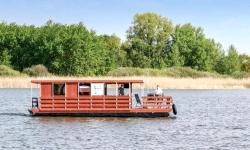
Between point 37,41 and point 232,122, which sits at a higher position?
point 37,41

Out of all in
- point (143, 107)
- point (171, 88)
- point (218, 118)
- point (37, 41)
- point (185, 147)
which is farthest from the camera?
point (37, 41)

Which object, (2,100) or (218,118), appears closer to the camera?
(218,118)

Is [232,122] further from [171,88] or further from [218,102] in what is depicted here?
[171,88]

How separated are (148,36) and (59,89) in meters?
95.7

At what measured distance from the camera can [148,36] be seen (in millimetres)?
142000

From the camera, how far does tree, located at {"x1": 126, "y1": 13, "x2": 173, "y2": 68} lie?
138375mm

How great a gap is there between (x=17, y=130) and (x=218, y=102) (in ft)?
116

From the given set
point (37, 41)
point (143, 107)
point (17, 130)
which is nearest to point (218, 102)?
point (143, 107)

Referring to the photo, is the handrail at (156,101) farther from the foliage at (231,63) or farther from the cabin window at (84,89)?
the foliage at (231,63)

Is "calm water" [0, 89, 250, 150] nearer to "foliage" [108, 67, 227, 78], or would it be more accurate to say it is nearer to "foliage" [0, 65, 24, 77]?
"foliage" [0, 65, 24, 77]

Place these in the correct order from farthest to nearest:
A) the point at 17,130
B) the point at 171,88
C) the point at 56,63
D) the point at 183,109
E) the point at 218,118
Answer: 1. the point at 56,63
2. the point at 171,88
3. the point at 183,109
4. the point at 218,118
5. the point at 17,130

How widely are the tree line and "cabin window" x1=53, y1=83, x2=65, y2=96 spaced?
222 feet

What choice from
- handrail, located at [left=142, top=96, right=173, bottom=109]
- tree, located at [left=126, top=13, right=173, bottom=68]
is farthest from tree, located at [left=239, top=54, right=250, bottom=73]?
handrail, located at [left=142, top=96, right=173, bottom=109]

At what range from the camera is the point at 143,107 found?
4684 cm
